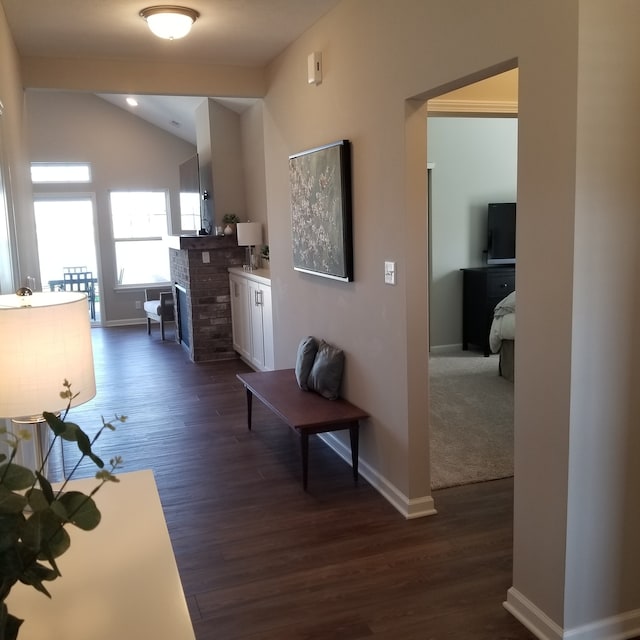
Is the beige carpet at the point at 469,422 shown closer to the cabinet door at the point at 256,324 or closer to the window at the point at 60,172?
the cabinet door at the point at 256,324

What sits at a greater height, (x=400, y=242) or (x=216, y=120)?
(x=216, y=120)

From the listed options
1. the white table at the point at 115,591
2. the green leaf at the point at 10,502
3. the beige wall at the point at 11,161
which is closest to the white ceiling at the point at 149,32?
the beige wall at the point at 11,161

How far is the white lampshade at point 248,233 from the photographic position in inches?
265

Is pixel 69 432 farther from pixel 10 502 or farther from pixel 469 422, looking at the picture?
pixel 469 422

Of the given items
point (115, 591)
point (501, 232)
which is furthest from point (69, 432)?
point (501, 232)

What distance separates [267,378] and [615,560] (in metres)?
2.61

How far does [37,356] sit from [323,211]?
2.49 m

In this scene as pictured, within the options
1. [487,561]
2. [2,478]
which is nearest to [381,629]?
[487,561]

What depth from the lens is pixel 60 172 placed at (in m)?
8.92

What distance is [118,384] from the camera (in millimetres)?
6121

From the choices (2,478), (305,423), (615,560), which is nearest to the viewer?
(2,478)

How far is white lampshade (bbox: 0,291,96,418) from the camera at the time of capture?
1634 mm

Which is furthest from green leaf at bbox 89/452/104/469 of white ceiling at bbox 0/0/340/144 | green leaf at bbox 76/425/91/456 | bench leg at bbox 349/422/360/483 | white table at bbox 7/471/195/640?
white ceiling at bbox 0/0/340/144

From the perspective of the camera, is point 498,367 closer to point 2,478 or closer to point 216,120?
point 216,120
